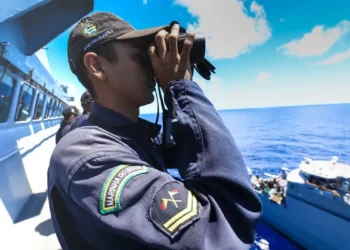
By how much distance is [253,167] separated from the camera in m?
37.4

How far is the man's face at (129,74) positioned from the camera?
1.08 meters

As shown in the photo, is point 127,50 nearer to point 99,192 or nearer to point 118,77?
point 118,77

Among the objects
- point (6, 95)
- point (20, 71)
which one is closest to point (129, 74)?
point (20, 71)

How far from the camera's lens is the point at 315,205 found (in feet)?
47.1

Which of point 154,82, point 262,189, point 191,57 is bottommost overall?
point 262,189

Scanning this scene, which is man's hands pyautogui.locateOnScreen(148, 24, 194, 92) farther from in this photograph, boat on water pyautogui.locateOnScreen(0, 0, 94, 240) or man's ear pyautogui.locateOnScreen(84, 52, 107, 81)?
boat on water pyautogui.locateOnScreen(0, 0, 94, 240)

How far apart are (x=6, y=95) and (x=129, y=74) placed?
18.0ft

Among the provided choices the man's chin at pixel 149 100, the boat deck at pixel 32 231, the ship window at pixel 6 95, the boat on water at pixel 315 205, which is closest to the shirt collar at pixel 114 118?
the man's chin at pixel 149 100

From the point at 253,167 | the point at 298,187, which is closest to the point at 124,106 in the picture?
the point at 298,187

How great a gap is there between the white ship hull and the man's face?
50.6 feet

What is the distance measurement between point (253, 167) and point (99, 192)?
3935 cm

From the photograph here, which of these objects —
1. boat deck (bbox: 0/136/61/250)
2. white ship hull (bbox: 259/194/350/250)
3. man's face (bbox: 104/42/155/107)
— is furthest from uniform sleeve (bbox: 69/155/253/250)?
white ship hull (bbox: 259/194/350/250)

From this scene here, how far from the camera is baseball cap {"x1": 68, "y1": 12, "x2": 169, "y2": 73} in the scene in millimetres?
1075

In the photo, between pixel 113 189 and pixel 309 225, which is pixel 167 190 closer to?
pixel 113 189
